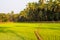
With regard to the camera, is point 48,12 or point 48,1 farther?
point 48,1

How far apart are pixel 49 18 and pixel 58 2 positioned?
9.21 ft

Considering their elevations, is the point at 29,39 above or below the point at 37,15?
above

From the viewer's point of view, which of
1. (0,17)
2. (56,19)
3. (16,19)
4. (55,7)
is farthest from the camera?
(16,19)

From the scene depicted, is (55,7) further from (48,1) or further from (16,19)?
(16,19)

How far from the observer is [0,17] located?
28031 mm

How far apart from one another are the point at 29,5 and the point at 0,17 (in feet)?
29.6

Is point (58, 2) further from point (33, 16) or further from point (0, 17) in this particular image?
point (0, 17)

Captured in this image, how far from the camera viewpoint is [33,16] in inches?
1090

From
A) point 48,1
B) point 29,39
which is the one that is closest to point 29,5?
point 48,1

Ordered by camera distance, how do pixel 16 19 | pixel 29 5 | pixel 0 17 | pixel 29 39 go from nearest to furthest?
pixel 29 39 < pixel 0 17 < pixel 16 19 < pixel 29 5

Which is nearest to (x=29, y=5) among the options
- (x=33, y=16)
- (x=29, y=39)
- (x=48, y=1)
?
(x=48, y=1)

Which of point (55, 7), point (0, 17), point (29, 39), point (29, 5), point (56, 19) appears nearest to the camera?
point (29, 39)

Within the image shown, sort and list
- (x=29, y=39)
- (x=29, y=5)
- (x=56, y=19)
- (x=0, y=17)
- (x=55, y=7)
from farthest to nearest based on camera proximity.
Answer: (x=29, y=5)
(x=0, y=17)
(x=55, y=7)
(x=56, y=19)
(x=29, y=39)

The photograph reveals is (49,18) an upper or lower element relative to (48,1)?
lower
